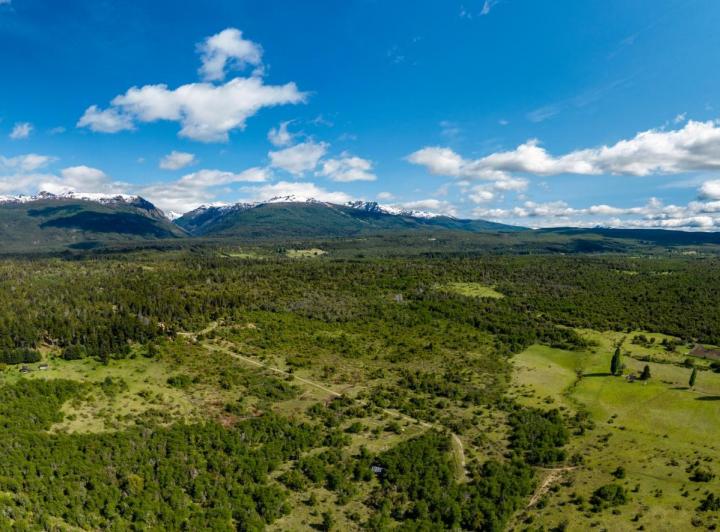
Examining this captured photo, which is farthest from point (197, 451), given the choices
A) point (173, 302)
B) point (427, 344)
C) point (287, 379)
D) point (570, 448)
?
point (173, 302)

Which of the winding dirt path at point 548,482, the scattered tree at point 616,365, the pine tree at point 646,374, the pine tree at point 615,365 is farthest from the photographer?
the pine tree at point 615,365

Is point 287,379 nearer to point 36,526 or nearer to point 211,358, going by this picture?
point 211,358

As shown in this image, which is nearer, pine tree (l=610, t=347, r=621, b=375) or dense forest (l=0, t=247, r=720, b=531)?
dense forest (l=0, t=247, r=720, b=531)

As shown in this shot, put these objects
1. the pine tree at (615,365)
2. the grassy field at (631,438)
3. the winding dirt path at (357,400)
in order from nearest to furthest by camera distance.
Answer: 1. the grassy field at (631,438)
2. the winding dirt path at (357,400)
3. the pine tree at (615,365)

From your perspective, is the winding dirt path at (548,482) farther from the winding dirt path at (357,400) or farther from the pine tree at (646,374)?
the pine tree at (646,374)

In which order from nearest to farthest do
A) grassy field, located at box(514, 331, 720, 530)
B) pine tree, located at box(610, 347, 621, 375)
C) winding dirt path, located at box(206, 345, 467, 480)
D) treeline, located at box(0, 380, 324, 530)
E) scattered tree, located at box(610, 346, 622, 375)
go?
1. treeline, located at box(0, 380, 324, 530)
2. grassy field, located at box(514, 331, 720, 530)
3. winding dirt path, located at box(206, 345, 467, 480)
4. scattered tree, located at box(610, 346, 622, 375)
5. pine tree, located at box(610, 347, 621, 375)

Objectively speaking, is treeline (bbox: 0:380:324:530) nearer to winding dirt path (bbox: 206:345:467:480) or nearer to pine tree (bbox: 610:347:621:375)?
winding dirt path (bbox: 206:345:467:480)

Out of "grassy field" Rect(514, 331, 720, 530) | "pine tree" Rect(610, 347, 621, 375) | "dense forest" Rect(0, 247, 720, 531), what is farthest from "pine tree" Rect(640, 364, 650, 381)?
"dense forest" Rect(0, 247, 720, 531)

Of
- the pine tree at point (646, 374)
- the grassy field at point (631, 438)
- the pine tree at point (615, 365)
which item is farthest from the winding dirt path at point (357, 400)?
the pine tree at point (646, 374)
